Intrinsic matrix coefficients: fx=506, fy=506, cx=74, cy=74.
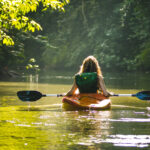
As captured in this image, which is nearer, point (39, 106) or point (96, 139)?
point (96, 139)

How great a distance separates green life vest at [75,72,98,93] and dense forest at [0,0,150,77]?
65.2 feet

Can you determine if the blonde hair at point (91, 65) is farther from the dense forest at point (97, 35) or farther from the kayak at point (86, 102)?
the dense forest at point (97, 35)

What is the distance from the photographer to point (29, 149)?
6.54m

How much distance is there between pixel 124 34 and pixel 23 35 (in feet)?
57.2

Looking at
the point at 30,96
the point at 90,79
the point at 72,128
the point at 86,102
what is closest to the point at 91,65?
the point at 90,79

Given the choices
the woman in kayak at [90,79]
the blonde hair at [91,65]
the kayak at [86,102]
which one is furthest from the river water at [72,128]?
the blonde hair at [91,65]

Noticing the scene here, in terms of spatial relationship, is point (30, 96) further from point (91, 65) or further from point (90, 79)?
point (91, 65)

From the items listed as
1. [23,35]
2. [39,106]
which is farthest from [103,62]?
[39,106]

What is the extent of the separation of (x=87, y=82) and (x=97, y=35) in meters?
37.7

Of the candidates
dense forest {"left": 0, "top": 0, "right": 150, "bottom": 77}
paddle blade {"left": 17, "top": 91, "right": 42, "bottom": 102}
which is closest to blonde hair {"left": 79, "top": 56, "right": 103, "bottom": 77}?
paddle blade {"left": 17, "top": 91, "right": 42, "bottom": 102}

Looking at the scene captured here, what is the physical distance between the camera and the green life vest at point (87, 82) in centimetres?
1195

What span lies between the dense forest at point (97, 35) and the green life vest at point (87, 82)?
19.9 meters

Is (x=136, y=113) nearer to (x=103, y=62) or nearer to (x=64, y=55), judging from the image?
(x=103, y=62)

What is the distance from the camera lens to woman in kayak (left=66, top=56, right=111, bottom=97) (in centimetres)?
1195
